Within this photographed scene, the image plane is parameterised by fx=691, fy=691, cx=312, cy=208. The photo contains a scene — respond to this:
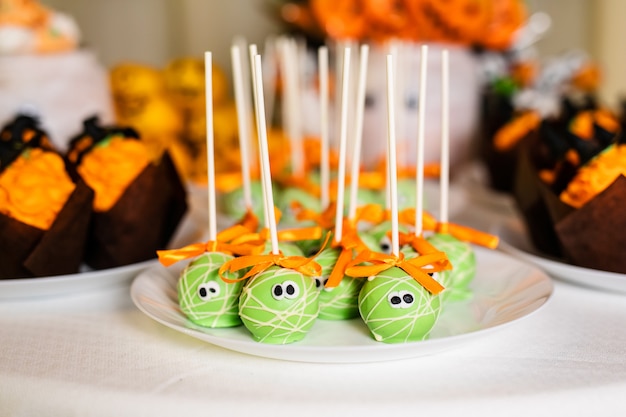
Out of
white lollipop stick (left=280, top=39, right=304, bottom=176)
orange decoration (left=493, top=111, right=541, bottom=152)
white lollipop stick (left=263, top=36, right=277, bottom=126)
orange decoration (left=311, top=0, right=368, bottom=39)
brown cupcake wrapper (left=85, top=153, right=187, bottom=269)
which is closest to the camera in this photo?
brown cupcake wrapper (left=85, top=153, right=187, bottom=269)

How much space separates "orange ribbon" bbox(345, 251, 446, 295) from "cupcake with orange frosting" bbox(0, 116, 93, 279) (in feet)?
1.16

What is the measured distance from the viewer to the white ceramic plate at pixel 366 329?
0.63 m

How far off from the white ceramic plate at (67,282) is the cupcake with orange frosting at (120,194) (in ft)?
0.11

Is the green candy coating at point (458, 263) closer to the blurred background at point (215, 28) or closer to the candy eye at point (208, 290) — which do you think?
the candy eye at point (208, 290)

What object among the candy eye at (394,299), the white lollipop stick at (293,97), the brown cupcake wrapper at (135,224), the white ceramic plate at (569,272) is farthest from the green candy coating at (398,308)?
the white lollipop stick at (293,97)

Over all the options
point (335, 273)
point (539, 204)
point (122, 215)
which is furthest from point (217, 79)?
point (335, 273)

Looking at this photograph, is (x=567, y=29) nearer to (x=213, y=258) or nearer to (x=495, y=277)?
(x=495, y=277)

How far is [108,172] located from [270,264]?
33 cm

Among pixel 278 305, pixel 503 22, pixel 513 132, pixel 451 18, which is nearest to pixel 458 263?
pixel 278 305

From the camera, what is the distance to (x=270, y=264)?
68cm

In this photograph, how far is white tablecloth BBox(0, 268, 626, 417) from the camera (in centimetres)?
58

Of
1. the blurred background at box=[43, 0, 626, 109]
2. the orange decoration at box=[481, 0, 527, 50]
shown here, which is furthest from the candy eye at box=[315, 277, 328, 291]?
the blurred background at box=[43, 0, 626, 109]

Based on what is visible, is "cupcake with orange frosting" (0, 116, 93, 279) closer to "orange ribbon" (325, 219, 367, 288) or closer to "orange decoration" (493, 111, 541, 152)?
"orange ribbon" (325, 219, 367, 288)

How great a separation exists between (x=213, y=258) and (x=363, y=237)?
19cm
